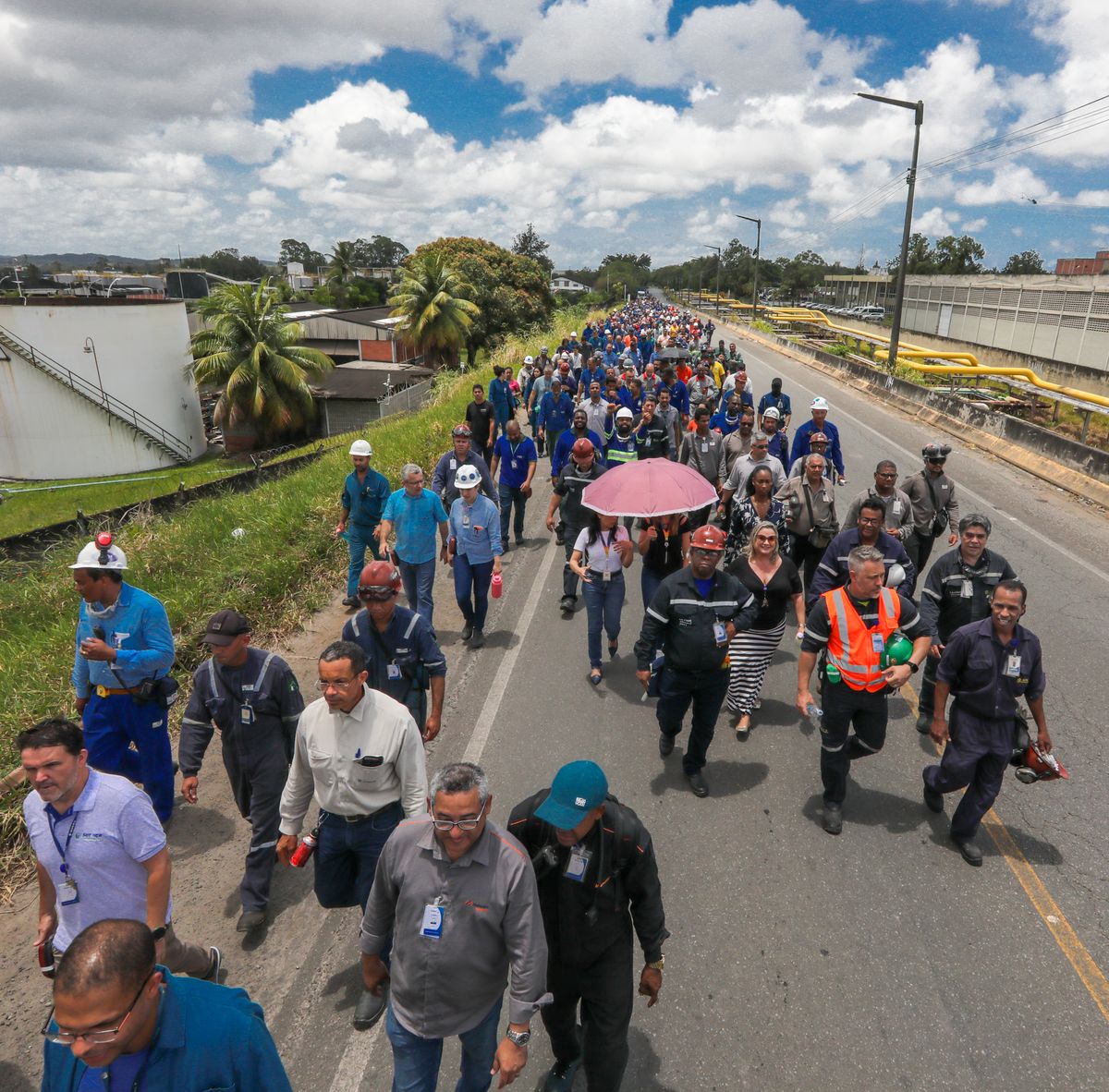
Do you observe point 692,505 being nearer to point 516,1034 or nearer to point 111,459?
point 516,1034

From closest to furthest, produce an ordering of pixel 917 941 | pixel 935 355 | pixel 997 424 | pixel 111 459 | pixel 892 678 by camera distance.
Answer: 1. pixel 917 941
2. pixel 892 678
3. pixel 997 424
4. pixel 935 355
5. pixel 111 459

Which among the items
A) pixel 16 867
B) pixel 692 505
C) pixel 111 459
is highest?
A: pixel 692 505

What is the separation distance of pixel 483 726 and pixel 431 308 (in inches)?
1290

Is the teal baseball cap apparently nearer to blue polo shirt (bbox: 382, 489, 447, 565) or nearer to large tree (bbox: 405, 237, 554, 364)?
blue polo shirt (bbox: 382, 489, 447, 565)

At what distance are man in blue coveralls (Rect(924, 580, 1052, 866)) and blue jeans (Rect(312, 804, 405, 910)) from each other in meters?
3.27

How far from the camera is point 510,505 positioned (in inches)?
397

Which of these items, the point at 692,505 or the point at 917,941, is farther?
the point at 692,505

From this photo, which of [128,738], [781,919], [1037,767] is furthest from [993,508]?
[128,738]

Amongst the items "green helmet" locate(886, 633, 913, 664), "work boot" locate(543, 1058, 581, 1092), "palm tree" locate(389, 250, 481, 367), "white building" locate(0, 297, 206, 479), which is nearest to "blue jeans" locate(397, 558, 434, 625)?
"green helmet" locate(886, 633, 913, 664)

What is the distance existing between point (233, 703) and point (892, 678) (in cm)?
371

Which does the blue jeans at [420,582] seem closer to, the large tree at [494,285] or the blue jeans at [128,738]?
the blue jeans at [128,738]

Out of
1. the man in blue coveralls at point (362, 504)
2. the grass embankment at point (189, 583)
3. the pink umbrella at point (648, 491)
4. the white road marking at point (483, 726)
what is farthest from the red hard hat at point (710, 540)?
the grass embankment at point (189, 583)

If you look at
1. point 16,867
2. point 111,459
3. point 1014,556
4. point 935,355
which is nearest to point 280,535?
point 16,867

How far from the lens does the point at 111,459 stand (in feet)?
140
